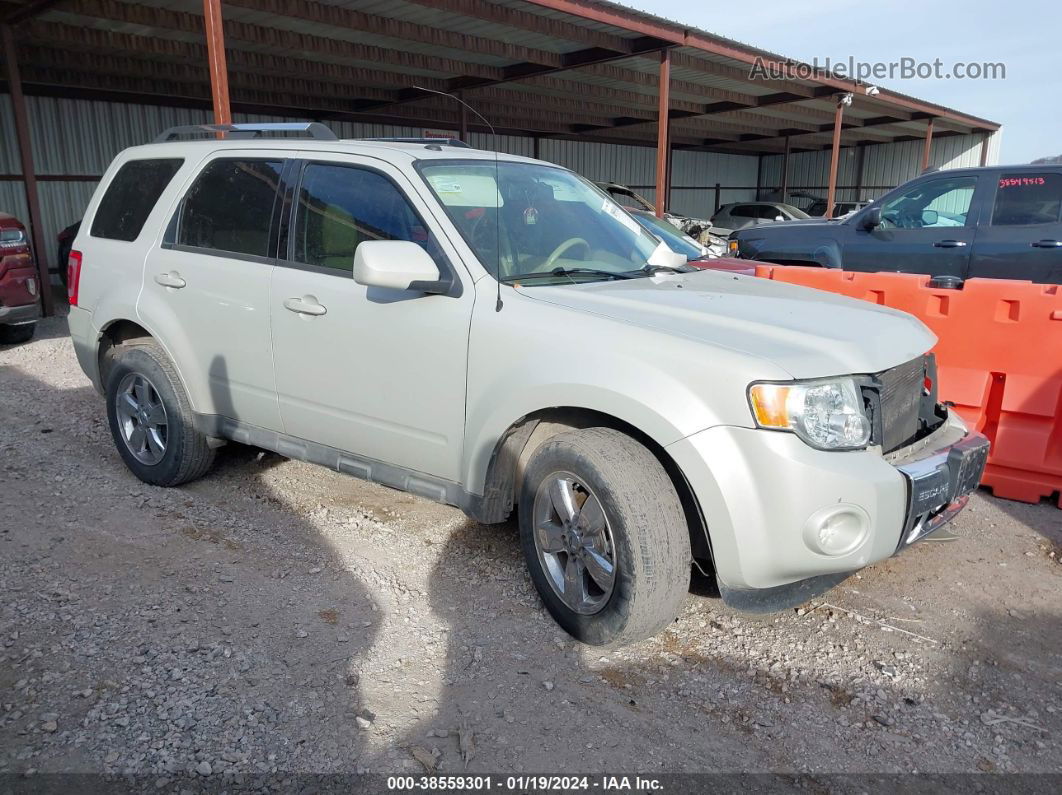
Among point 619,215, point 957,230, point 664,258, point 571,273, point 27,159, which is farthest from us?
point 27,159

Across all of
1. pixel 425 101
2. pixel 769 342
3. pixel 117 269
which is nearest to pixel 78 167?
pixel 425 101

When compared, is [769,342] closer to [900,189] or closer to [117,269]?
[117,269]

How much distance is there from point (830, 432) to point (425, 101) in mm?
16537

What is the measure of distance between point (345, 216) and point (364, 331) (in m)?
0.61

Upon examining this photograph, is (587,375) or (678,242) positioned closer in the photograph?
(587,375)

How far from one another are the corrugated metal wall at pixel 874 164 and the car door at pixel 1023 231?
23117mm

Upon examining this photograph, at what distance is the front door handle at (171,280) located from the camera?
441 cm

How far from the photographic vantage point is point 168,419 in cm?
458

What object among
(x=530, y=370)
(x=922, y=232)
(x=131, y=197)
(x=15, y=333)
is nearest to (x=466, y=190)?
(x=530, y=370)

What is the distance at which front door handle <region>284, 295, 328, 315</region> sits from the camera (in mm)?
3809

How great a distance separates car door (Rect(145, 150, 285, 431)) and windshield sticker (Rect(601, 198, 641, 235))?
1701mm

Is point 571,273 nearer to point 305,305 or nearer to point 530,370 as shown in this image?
point 530,370

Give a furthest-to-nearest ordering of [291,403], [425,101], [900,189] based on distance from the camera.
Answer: [425,101] < [900,189] < [291,403]

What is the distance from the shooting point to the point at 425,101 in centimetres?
1761
